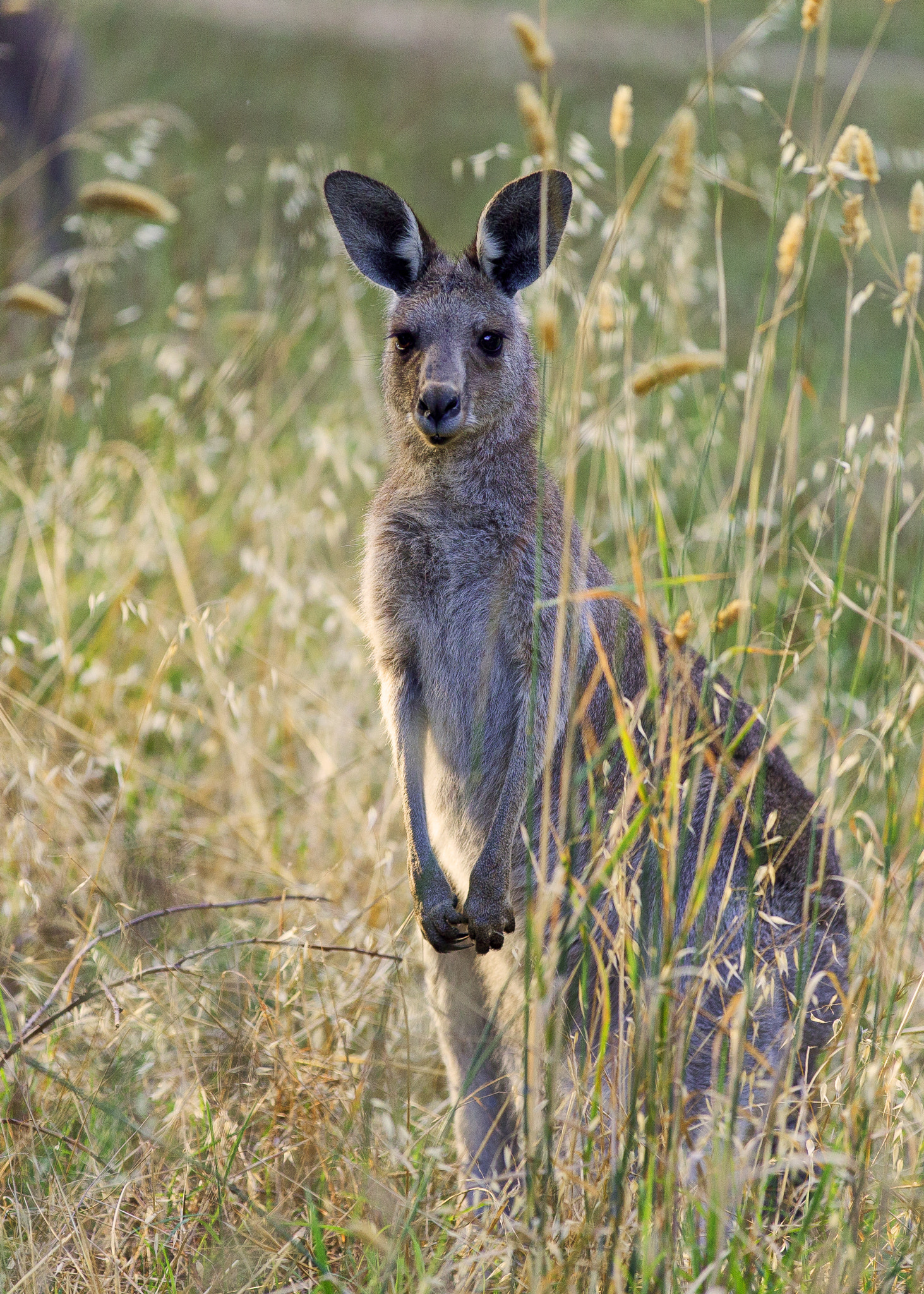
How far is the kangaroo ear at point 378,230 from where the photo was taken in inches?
114

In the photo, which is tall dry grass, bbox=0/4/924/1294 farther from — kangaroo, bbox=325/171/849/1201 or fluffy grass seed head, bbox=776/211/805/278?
kangaroo, bbox=325/171/849/1201

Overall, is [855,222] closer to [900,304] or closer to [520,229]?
[900,304]

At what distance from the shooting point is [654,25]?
16.3m

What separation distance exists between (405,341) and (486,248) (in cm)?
27

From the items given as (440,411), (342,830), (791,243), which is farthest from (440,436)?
(342,830)

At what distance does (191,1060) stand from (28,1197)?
0.41 meters

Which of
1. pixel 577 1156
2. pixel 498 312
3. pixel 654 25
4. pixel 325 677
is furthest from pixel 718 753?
pixel 654 25

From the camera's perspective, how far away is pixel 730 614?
212 cm

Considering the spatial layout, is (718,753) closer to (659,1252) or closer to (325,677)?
(659,1252)

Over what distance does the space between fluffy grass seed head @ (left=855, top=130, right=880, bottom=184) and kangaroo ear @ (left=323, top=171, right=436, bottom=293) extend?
1.03m

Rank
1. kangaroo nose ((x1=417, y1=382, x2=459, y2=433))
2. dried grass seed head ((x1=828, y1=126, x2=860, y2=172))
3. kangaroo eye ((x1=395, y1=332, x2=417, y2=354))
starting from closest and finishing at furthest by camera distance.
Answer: dried grass seed head ((x1=828, y1=126, x2=860, y2=172)) → kangaroo nose ((x1=417, y1=382, x2=459, y2=433)) → kangaroo eye ((x1=395, y1=332, x2=417, y2=354))

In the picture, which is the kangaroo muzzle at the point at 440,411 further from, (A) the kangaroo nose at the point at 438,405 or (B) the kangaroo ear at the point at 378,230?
(B) the kangaroo ear at the point at 378,230

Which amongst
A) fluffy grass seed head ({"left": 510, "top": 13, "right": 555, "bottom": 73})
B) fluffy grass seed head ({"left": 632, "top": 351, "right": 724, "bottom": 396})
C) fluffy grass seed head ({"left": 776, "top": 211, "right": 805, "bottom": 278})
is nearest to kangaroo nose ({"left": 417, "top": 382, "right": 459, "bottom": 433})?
fluffy grass seed head ({"left": 632, "top": 351, "right": 724, "bottom": 396})

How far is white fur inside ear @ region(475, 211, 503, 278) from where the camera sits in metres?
2.85
